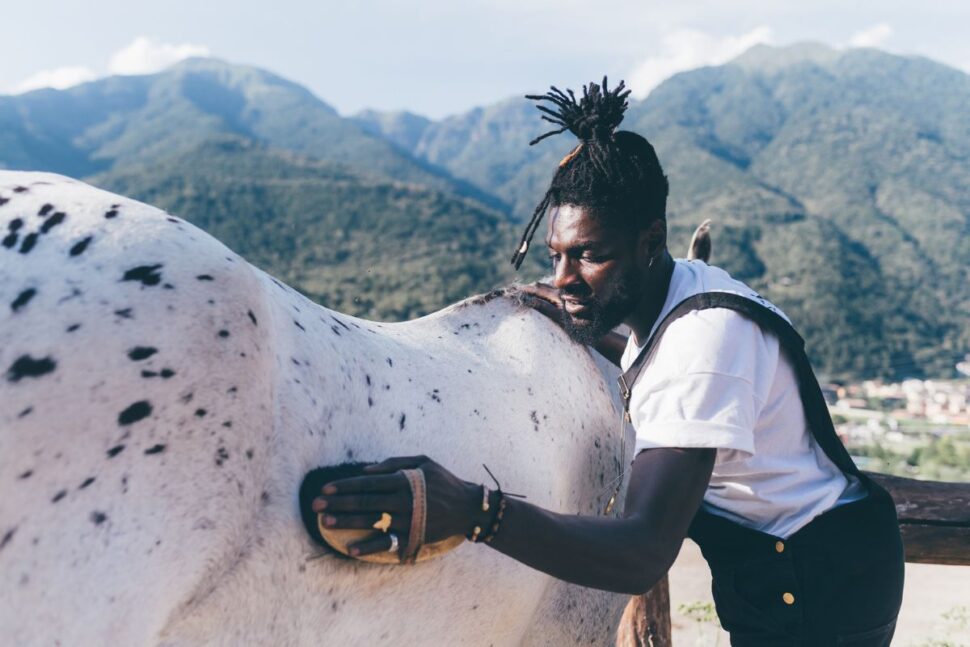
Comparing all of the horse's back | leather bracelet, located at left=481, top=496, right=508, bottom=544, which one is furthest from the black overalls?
the horse's back

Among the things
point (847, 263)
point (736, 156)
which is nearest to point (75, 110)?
point (736, 156)

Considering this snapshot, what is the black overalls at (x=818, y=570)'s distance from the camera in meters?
1.73

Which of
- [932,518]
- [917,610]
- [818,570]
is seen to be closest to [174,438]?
[818,570]

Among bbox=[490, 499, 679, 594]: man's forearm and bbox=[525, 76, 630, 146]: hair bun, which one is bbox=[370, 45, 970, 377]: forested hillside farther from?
bbox=[490, 499, 679, 594]: man's forearm

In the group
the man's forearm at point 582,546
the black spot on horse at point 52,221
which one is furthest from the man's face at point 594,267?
the black spot on horse at point 52,221

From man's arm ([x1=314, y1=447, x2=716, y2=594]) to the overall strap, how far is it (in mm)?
328

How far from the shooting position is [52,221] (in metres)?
1.14

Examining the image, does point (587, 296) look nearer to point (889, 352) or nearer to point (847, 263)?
point (889, 352)

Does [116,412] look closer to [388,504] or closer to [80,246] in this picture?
[80,246]

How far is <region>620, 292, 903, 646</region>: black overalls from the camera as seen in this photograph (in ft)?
5.68

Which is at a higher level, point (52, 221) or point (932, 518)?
point (52, 221)

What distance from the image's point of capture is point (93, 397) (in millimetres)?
1036

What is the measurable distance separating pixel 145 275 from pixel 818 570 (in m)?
1.63

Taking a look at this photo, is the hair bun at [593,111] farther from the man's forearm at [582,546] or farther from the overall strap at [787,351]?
the man's forearm at [582,546]
